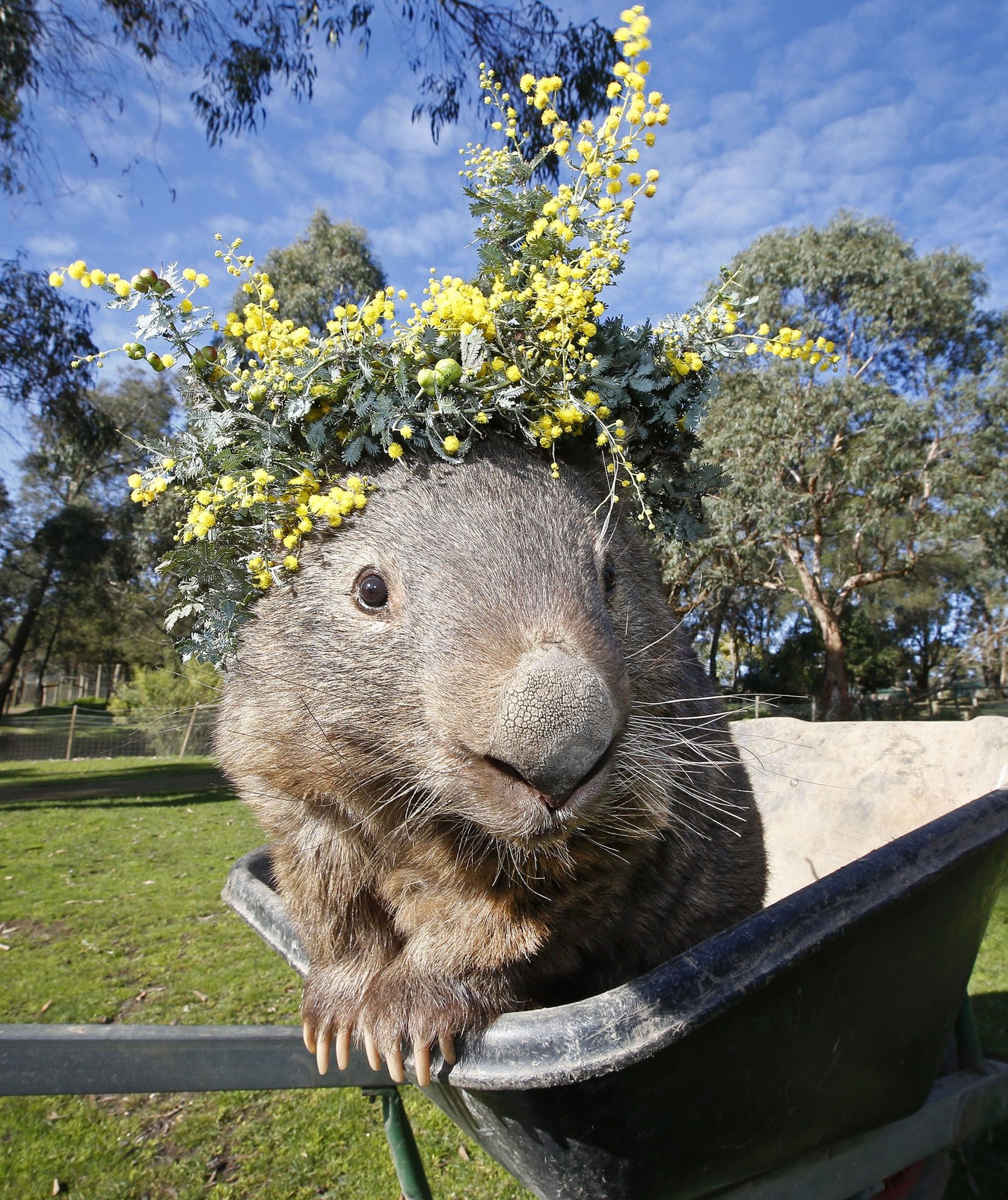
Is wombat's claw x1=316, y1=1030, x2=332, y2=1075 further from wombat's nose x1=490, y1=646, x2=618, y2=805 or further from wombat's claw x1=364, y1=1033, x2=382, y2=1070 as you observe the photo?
wombat's nose x1=490, y1=646, x2=618, y2=805

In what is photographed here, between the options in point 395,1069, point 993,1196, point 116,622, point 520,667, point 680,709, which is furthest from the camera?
point 116,622

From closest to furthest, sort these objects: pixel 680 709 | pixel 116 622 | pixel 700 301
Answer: pixel 680 709, pixel 700 301, pixel 116 622

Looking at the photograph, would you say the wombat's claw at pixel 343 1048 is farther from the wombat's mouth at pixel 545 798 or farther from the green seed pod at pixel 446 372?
the green seed pod at pixel 446 372

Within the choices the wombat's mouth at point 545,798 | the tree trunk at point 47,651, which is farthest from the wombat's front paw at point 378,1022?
the tree trunk at point 47,651

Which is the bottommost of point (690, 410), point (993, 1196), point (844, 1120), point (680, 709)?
point (993, 1196)

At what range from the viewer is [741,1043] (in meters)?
1.69

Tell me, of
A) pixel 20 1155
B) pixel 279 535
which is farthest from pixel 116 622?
pixel 279 535

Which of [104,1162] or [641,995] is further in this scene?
[104,1162]

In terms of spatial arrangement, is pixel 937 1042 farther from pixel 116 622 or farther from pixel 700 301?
pixel 116 622

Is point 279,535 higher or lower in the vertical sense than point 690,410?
lower

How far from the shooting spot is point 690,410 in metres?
2.19

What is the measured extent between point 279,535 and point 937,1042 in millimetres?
2331

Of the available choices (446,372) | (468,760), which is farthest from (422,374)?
(468,760)

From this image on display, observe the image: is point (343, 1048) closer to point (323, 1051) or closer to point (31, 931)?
point (323, 1051)
